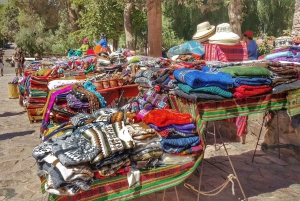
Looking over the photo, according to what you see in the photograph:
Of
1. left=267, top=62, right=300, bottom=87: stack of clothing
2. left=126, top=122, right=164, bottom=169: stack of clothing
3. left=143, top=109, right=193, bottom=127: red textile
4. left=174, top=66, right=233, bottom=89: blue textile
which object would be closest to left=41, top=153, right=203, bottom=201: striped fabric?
left=126, top=122, right=164, bottom=169: stack of clothing

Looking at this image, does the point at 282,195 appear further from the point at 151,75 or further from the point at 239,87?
the point at 151,75

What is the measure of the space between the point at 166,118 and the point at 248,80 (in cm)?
97

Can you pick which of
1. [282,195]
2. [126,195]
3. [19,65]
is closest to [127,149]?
[126,195]

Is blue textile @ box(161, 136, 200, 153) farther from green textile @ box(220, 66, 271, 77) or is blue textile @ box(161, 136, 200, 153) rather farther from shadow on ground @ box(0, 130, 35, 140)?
shadow on ground @ box(0, 130, 35, 140)

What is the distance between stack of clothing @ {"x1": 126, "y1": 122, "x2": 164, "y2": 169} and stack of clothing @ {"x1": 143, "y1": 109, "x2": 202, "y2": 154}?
126mm

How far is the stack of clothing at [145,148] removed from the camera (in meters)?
2.95

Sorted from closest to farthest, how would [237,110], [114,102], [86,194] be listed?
[86,194], [237,110], [114,102]

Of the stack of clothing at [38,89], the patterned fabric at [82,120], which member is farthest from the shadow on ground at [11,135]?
the patterned fabric at [82,120]

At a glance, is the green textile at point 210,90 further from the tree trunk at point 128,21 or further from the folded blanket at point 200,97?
the tree trunk at point 128,21

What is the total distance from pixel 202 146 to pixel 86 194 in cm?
125

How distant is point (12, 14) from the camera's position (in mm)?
62656

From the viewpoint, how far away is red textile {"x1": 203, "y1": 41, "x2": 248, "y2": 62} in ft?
16.7

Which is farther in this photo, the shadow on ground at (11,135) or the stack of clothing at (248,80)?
the shadow on ground at (11,135)

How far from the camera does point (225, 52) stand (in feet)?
16.9
